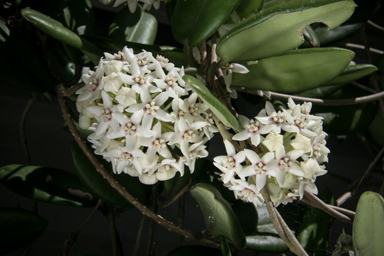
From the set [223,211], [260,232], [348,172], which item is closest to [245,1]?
[223,211]

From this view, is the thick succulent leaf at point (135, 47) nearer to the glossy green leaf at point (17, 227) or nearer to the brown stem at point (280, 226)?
the brown stem at point (280, 226)

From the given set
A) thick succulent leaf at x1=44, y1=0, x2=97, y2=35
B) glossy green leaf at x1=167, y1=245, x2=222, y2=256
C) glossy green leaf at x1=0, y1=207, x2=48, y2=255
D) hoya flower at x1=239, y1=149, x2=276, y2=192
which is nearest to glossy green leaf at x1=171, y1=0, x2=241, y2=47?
hoya flower at x1=239, y1=149, x2=276, y2=192

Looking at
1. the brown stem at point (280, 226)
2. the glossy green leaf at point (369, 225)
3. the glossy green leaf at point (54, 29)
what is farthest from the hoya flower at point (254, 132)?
the glossy green leaf at point (54, 29)

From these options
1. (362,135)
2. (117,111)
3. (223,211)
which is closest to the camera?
(117,111)

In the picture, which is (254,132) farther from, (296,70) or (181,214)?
(181,214)

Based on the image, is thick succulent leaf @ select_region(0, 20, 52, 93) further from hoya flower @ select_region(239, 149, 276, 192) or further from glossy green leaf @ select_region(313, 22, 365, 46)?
glossy green leaf @ select_region(313, 22, 365, 46)

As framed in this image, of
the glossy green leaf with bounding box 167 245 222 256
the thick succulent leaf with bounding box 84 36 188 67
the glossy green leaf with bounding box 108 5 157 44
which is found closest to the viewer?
the thick succulent leaf with bounding box 84 36 188 67

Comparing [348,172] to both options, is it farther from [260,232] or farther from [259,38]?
[259,38]

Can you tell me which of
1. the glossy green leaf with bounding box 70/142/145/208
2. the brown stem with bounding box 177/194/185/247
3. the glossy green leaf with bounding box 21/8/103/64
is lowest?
the brown stem with bounding box 177/194/185/247
